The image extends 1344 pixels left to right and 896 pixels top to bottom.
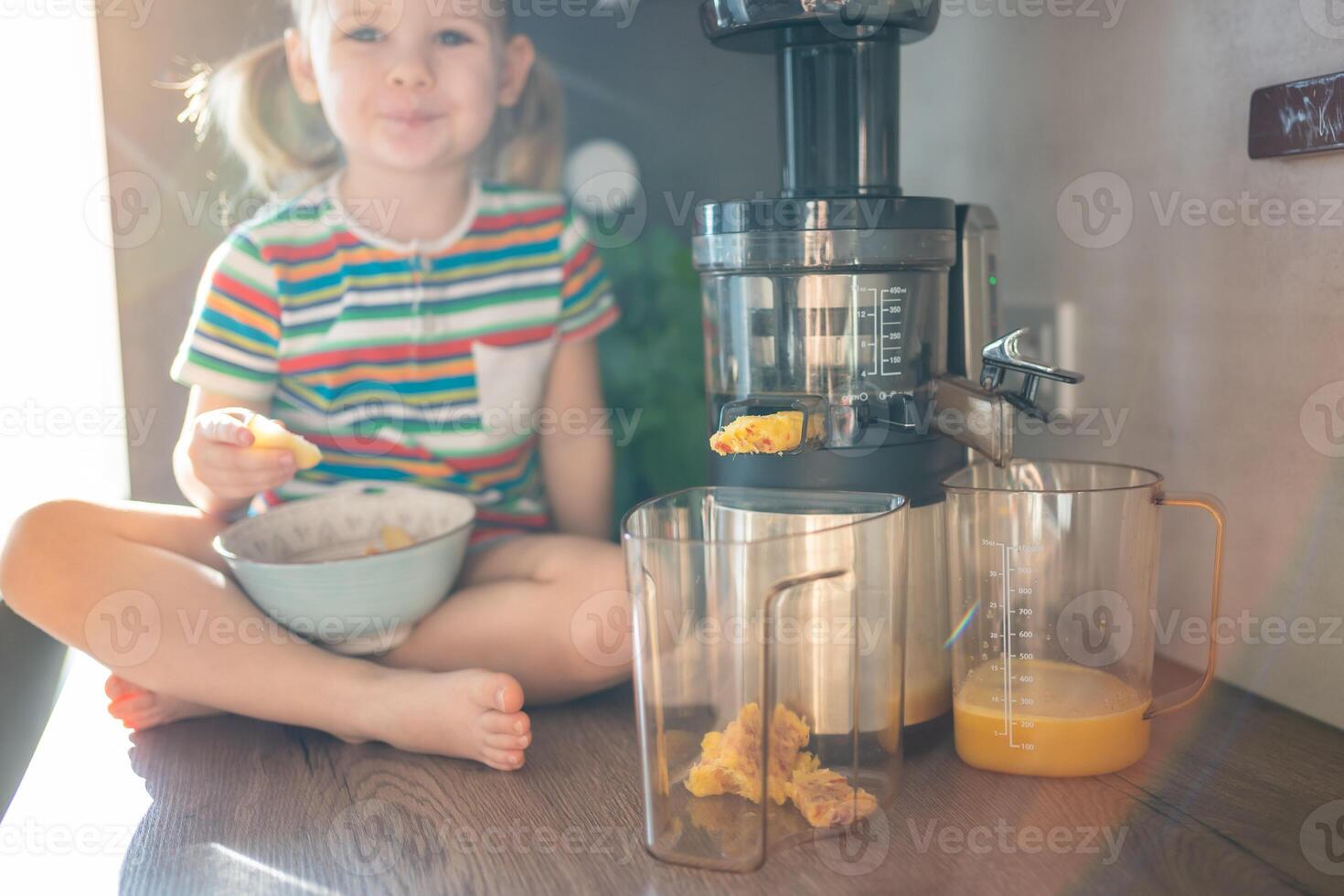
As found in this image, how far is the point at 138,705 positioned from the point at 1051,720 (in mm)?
640

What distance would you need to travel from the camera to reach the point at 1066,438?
0.99m

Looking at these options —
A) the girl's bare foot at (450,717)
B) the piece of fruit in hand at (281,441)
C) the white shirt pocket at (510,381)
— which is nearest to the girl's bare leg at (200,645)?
the girl's bare foot at (450,717)

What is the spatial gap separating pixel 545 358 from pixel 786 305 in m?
0.30

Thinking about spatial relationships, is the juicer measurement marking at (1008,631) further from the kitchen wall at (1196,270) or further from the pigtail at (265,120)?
the pigtail at (265,120)

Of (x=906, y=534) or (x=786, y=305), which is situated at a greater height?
(x=786, y=305)

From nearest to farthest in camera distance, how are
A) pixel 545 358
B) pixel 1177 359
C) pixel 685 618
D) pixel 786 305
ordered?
pixel 685 618
pixel 786 305
pixel 1177 359
pixel 545 358

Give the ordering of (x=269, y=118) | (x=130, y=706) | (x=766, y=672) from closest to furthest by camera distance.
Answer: (x=766, y=672) → (x=130, y=706) → (x=269, y=118)

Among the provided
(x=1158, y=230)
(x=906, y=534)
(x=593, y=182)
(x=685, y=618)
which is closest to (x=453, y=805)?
(x=685, y=618)

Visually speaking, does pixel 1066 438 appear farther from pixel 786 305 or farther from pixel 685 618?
pixel 685 618

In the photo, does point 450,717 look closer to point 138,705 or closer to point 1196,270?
point 138,705

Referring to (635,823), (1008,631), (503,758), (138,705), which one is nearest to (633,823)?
(635,823)

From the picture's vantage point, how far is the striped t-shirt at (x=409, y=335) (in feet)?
3.06

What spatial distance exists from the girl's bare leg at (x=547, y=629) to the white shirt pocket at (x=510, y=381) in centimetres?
14

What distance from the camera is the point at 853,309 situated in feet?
2.43
